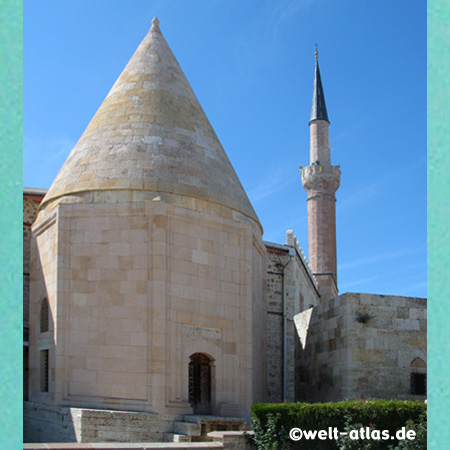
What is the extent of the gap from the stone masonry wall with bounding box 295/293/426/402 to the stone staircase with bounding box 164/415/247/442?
2944mm

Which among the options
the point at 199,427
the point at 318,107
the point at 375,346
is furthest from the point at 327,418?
the point at 318,107

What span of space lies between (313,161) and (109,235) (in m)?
20.3

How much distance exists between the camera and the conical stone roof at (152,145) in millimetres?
13234

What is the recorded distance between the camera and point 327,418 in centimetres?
1044

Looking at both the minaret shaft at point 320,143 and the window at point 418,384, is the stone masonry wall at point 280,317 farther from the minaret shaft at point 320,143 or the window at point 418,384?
the minaret shaft at point 320,143

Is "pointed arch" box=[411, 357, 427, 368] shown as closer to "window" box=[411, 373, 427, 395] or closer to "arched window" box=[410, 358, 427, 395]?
"arched window" box=[410, 358, 427, 395]

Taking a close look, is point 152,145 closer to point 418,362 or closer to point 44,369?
point 44,369

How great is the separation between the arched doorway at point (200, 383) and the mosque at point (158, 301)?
0.9 inches

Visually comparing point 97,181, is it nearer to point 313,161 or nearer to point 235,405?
point 235,405

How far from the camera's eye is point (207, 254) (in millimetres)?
13297

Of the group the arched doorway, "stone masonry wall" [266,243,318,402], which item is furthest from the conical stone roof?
"stone masonry wall" [266,243,318,402]

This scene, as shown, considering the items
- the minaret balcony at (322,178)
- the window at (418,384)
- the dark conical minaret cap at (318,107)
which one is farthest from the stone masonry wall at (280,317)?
the dark conical minaret cap at (318,107)

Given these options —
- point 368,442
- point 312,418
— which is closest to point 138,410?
point 312,418

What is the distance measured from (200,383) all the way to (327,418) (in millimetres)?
3439
